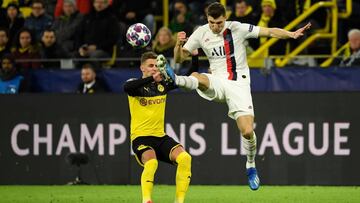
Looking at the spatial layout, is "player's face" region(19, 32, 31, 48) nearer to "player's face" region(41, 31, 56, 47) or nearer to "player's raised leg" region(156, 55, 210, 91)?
"player's face" region(41, 31, 56, 47)

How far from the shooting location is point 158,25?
21.7 m

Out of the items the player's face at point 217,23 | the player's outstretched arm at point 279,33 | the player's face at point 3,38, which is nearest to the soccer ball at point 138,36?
the player's face at point 217,23

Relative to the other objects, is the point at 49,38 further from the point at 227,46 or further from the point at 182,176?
the point at 182,176

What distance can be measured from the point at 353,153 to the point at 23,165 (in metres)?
5.47

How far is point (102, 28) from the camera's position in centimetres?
1970

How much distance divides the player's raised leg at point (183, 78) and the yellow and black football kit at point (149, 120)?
0.66 ft

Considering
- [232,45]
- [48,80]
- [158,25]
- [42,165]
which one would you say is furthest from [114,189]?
[158,25]

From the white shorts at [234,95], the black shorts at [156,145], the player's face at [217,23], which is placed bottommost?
the black shorts at [156,145]

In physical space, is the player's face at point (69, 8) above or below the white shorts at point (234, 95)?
above

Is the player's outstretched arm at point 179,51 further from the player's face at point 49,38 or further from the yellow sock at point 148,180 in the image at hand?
the player's face at point 49,38

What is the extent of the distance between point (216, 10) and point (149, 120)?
1689 mm

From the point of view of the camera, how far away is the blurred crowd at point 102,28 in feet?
61.8

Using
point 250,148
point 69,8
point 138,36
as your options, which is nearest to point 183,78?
point 138,36

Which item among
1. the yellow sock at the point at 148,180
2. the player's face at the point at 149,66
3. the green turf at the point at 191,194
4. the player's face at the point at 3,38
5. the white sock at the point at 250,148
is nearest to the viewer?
the yellow sock at the point at 148,180
